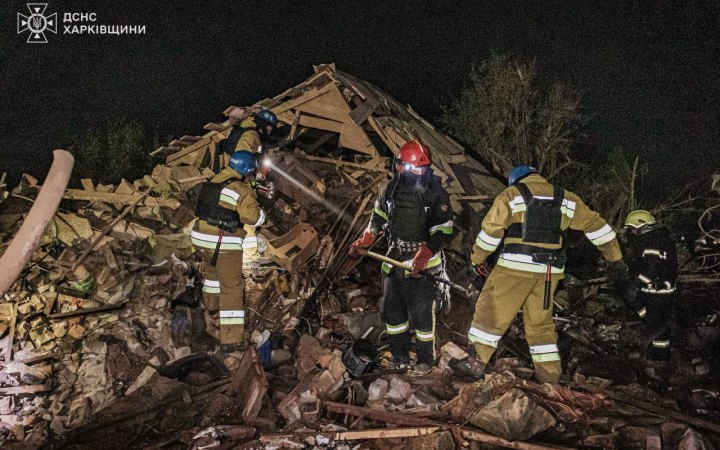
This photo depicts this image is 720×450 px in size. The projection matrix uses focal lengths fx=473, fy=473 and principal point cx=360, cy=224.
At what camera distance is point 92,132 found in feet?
86.5

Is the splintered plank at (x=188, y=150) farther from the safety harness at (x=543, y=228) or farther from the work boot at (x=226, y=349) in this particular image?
the safety harness at (x=543, y=228)

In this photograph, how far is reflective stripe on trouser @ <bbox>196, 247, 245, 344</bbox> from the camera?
17.0 ft

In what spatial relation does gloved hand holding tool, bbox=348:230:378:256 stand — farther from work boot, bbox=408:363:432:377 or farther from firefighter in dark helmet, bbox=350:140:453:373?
work boot, bbox=408:363:432:377

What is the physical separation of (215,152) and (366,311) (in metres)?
5.17

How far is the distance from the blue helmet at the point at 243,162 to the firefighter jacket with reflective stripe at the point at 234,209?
0.20ft

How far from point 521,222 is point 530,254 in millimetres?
292

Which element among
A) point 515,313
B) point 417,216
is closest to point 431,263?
point 417,216

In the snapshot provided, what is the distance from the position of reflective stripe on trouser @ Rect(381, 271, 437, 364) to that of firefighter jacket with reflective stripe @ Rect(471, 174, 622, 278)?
699 millimetres

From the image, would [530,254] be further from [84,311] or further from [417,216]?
[84,311]

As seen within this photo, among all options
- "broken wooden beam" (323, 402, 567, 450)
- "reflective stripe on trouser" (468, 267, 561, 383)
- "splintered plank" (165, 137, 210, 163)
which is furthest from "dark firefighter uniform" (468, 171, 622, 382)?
"splintered plank" (165, 137, 210, 163)

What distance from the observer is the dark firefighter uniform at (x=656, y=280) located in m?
5.12

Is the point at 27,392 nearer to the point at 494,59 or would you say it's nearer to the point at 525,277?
the point at 525,277

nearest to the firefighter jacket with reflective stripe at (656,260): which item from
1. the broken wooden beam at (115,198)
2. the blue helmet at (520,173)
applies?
the blue helmet at (520,173)

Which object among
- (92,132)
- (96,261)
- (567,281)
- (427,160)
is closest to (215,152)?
(96,261)
